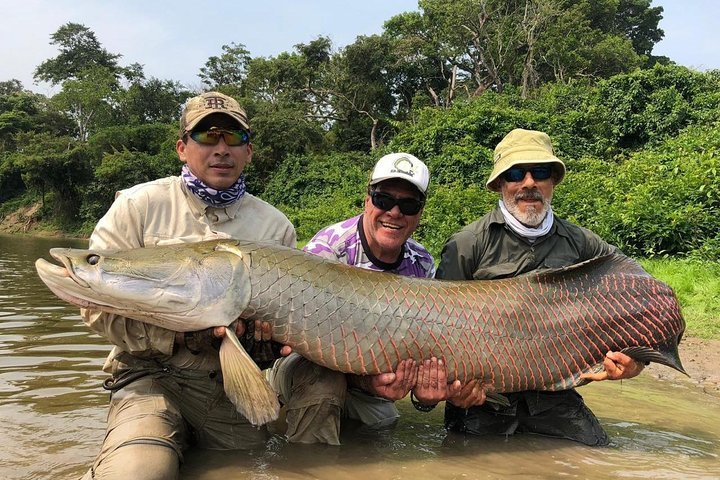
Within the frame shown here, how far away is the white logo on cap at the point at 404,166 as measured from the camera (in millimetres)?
3475

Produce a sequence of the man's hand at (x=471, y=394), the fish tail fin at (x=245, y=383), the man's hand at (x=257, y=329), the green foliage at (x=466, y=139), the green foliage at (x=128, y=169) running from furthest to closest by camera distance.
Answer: the green foliage at (x=128, y=169)
the green foliage at (x=466, y=139)
the man's hand at (x=471, y=394)
the man's hand at (x=257, y=329)
the fish tail fin at (x=245, y=383)

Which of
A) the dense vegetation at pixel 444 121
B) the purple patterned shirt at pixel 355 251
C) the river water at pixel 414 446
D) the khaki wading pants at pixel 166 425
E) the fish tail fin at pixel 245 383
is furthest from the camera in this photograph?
the dense vegetation at pixel 444 121

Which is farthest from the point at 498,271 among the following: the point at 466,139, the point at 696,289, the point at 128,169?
the point at 128,169

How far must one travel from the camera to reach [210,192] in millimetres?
3297

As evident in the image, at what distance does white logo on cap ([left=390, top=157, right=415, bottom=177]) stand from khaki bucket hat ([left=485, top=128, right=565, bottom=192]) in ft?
2.05

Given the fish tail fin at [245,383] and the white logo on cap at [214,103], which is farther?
the white logo on cap at [214,103]

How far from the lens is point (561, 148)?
17.8 m

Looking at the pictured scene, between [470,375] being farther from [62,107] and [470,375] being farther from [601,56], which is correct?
[62,107]

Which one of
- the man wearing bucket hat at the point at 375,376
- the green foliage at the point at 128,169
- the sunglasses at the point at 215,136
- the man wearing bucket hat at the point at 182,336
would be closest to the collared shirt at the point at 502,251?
the man wearing bucket hat at the point at 375,376

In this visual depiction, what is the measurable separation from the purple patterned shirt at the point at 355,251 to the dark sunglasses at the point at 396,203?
33 cm

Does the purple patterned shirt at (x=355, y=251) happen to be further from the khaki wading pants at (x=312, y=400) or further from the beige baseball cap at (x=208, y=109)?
the beige baseball cap at (x=208, y=109)

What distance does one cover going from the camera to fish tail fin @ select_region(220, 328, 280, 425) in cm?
270

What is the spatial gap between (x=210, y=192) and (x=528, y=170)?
205 cm

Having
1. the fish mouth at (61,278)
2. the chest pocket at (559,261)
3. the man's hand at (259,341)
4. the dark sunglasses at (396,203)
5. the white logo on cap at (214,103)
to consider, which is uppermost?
the white logo on cap at (214,103)
